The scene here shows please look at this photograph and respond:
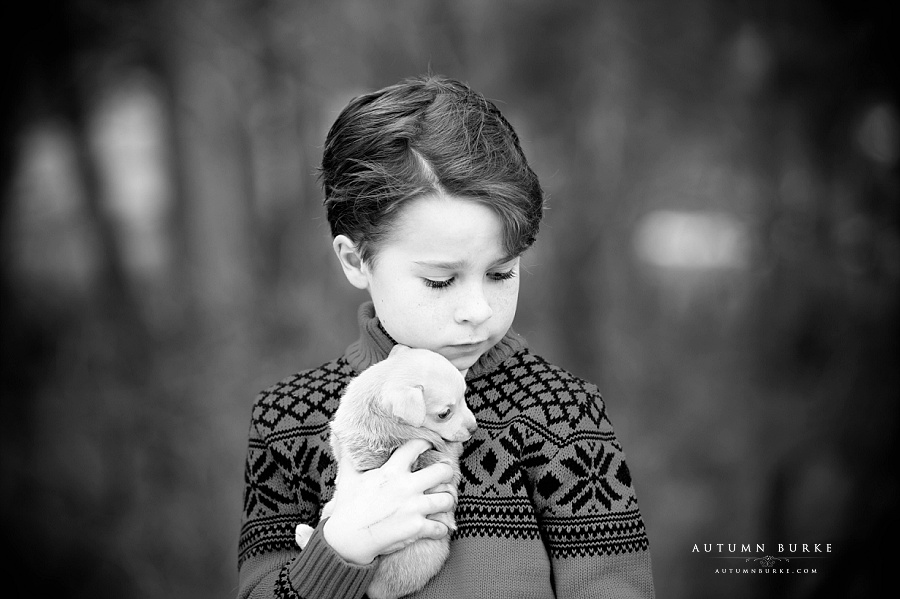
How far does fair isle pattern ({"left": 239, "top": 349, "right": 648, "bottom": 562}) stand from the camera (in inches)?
65.3

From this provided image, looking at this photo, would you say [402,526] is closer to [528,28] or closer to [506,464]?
[506,464]

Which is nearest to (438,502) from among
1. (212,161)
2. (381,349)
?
(381,349)

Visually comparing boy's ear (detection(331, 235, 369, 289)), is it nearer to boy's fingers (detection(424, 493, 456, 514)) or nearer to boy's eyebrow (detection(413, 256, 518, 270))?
boy's eyebrow (detection(413, 256, 518, 270))

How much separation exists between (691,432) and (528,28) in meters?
2.32

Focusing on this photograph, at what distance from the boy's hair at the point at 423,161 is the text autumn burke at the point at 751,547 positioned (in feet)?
10.1

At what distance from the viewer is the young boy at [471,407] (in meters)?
1.62

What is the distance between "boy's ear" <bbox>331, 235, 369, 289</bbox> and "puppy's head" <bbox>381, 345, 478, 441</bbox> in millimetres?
270

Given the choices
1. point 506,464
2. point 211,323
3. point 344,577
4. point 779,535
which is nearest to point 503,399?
point 506,464

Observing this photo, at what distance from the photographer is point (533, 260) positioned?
4184 millimetres

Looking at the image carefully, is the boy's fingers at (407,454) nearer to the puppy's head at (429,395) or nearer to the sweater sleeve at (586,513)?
the puppy's head at (429,395)

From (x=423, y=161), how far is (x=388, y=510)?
2.40ft

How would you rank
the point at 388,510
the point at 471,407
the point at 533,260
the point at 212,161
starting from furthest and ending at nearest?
the point at 212,161 → the point at 533,260 → the point at 471,407 → the point at 388,510

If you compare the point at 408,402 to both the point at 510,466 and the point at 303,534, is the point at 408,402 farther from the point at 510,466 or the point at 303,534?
the point at 303,534

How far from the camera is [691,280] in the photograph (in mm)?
4324
